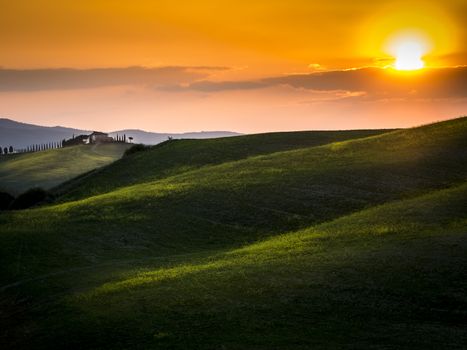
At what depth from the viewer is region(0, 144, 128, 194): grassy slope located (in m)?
104

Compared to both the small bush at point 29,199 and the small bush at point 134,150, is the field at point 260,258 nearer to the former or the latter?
the small bush at point 29,199

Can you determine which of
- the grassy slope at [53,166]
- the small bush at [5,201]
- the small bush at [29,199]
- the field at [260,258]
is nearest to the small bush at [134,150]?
the grassy slope at [53,166]

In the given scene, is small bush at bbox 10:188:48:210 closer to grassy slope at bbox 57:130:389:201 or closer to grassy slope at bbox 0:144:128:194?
grassy slope at bbox 57:130:389:201

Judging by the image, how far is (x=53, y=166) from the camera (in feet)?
408

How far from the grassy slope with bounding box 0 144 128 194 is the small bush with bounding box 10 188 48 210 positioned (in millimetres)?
21816

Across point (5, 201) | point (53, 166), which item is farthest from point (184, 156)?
point (53, 166)

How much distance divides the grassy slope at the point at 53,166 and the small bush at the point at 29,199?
21.8m

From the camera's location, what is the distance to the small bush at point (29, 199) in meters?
72.8

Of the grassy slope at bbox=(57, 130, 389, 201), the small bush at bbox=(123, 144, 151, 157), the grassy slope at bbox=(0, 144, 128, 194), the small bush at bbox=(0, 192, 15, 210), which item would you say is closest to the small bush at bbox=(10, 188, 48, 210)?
the grassy slope at bbox=(57, 130, 389, 201)

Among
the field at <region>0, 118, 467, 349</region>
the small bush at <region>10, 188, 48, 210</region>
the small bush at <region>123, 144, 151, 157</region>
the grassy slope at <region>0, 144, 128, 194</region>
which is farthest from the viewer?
the grassy slope at <region>0, 144, 128, 194</region>

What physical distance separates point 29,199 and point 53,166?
5246 cm

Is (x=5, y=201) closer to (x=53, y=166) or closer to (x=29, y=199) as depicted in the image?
(x=29, y=199)

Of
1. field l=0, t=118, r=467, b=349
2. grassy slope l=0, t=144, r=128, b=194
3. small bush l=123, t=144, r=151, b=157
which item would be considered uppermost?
small bush l=123, t=144, r=151, b=157

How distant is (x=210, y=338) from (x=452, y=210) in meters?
25.3
